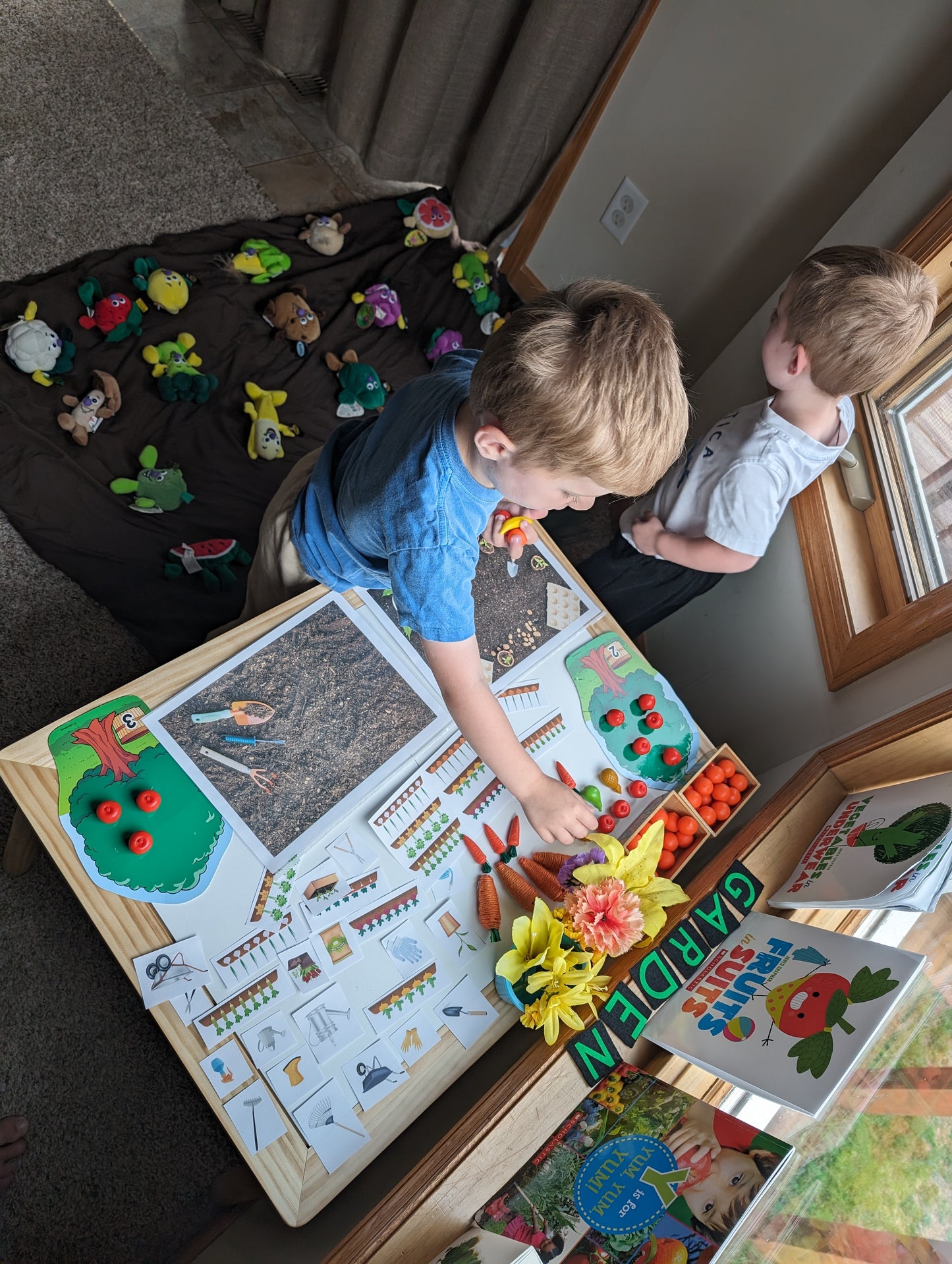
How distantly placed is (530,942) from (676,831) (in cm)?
30

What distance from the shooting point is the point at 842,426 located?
4.44ft

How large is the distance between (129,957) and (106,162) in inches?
82.9

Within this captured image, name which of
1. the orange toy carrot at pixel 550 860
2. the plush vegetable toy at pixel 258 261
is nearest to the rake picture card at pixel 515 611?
the orange toy carrot at pixel 550 860

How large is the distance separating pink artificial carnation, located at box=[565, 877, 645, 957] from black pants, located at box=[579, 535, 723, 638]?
69 centimetres

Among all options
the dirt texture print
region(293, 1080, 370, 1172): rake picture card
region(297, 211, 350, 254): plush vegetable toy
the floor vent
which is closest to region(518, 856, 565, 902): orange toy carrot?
the dirt texture print

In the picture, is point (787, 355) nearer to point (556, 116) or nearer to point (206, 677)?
point (206, 677)

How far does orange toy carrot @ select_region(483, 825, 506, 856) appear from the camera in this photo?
110 cm

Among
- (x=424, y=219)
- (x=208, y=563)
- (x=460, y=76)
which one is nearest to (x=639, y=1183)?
(x=208, y=563)

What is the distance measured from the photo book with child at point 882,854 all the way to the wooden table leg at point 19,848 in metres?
1.15

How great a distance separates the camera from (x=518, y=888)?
3.48 feet

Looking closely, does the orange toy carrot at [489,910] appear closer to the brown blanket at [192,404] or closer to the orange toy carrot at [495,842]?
the orange toy carrot at [495,842]

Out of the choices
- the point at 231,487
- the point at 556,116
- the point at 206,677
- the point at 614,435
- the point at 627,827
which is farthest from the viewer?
the point at 556,116

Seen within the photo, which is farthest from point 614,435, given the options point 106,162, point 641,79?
point 106,162

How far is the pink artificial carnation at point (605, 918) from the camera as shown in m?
0.97
